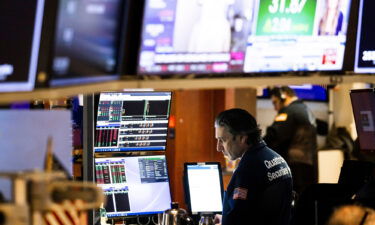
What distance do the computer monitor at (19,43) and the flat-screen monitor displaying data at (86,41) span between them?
80 mm

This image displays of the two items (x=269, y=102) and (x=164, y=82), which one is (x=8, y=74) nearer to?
(x=164, y=82)

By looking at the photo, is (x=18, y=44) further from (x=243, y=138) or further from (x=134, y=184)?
(x=134, y=184)

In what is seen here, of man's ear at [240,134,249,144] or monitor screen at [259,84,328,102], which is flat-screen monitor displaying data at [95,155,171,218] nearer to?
man's ear at [240,134,249,144]

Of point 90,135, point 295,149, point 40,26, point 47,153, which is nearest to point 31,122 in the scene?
point 47,153

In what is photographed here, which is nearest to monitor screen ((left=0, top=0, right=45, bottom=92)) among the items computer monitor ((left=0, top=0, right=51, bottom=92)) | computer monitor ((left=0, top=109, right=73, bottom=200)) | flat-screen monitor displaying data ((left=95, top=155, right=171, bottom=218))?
computer monitor ((left=0, top=0, right=51, bottom=92))

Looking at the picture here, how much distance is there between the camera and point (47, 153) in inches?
110

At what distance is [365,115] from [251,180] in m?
0.80

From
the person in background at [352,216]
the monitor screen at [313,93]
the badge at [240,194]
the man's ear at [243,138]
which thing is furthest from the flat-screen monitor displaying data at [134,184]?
the monitor screen at [313,93]

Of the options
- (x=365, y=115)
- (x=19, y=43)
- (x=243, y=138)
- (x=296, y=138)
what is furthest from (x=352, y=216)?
(x=296, y=138)

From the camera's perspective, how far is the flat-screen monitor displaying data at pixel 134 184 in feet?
19.5

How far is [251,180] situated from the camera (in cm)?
516

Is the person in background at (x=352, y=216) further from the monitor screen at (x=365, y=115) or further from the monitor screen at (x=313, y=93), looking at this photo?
the monitor screen at (x=313, y=93)

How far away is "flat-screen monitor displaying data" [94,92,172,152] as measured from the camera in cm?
590

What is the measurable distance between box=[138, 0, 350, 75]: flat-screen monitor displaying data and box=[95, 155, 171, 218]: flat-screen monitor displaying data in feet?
7.83
